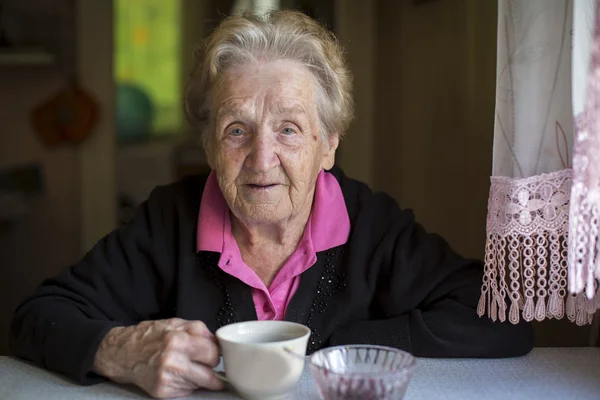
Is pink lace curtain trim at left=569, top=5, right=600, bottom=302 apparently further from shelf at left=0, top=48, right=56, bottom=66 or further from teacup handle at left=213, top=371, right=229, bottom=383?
shelf at left=0, top=48, right=56, bottom=66

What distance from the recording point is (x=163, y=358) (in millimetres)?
1085

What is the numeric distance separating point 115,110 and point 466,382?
235 centimetres

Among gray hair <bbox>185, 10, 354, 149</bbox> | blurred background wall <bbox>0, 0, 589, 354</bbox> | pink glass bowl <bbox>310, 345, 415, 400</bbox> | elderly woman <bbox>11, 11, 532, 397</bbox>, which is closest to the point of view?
pink glass bowl <bbox>310, 345, 415, 400</bbox>

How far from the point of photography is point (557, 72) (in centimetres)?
112

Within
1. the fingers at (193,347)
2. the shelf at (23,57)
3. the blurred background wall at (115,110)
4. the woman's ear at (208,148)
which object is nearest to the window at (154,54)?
the blurred background wall at (115,110)

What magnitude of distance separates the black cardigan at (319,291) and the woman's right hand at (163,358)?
0.26 ft

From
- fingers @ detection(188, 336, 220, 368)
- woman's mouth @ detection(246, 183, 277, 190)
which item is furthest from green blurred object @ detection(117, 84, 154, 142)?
fingers @ detection(188, 336, 220, 368)

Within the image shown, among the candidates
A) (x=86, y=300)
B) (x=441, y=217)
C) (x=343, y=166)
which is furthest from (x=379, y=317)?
(x=343, y=166)

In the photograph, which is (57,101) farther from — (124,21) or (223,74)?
(223,74)

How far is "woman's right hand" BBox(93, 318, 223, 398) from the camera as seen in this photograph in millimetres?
1075

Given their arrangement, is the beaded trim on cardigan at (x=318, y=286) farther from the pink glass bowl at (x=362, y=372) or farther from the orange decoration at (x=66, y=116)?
the orange decoration at (x=66, y=116)

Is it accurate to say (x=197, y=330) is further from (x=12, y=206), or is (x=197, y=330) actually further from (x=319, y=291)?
(x=12, y=206)

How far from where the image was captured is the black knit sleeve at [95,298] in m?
1.21

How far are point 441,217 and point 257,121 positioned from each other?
134 cm
